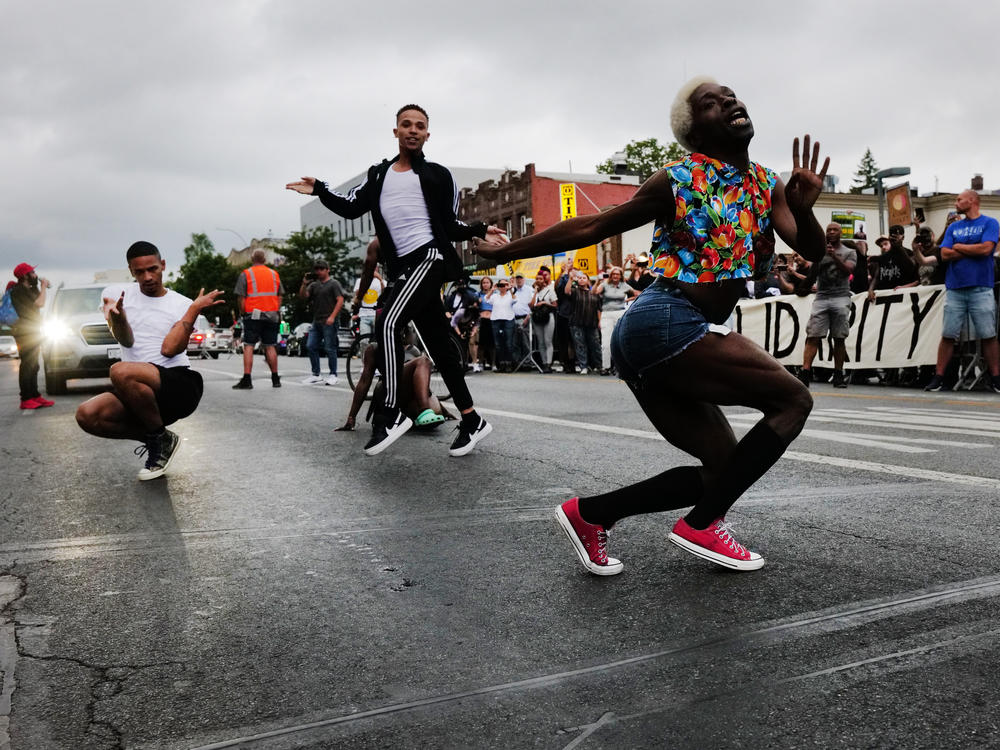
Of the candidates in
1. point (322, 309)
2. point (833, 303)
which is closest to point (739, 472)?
point (833, 303)

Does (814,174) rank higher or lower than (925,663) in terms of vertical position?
higher

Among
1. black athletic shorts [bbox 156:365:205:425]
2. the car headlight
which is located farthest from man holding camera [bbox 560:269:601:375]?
black athletic shorts [bbox 156:365:205:425]

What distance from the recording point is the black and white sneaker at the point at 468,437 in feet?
21.3

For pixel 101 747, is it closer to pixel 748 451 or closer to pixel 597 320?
pixel 748 451

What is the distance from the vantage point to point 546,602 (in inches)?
125

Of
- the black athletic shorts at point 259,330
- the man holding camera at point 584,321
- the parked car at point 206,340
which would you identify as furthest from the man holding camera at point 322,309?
the man holding camera at point 584,321

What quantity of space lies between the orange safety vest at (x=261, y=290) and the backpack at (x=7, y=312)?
3.12 m

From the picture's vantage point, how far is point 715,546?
3393 millimetres

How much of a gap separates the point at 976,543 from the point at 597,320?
1368 centimetres

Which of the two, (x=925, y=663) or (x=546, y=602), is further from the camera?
(x=546, y=602)

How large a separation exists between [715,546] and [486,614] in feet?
2.84

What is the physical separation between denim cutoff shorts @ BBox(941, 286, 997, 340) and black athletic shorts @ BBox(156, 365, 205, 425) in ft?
28.5

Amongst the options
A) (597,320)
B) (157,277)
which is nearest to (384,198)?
(157,277)

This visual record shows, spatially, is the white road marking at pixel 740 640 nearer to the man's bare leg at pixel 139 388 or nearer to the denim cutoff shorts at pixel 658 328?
the denim cutoff shorts at pixel 658 328
